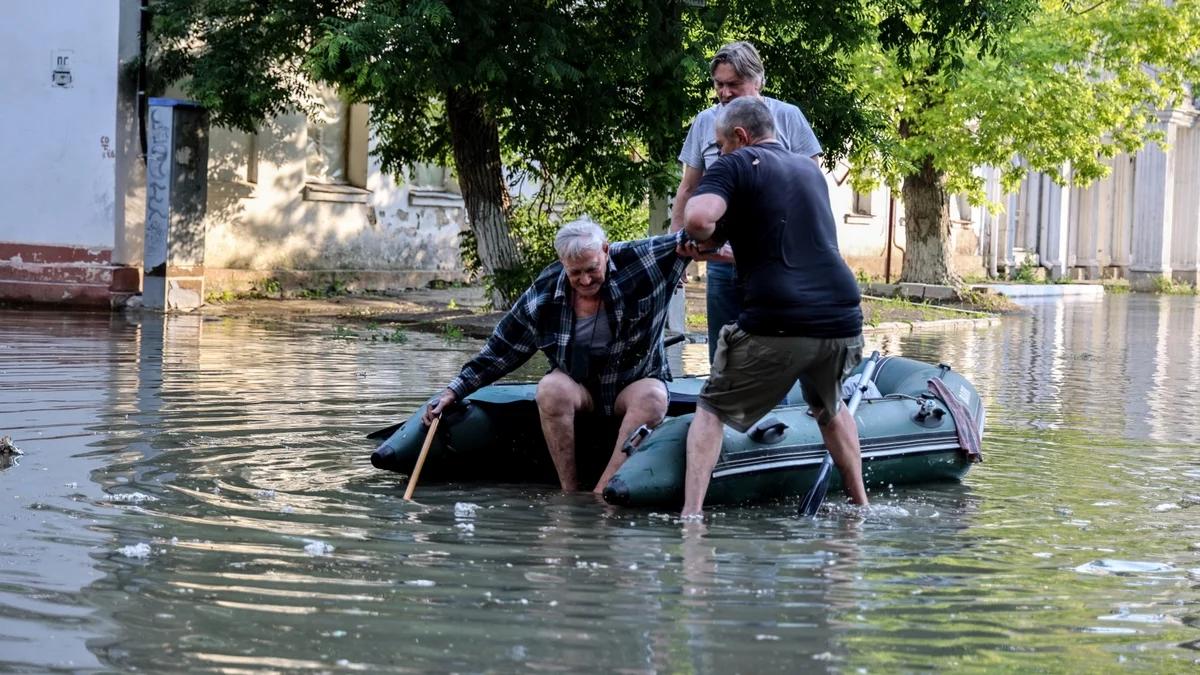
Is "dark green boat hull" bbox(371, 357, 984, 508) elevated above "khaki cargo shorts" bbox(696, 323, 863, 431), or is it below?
below

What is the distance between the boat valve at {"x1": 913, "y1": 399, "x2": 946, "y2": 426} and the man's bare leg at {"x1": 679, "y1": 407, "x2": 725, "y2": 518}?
5.04 feet

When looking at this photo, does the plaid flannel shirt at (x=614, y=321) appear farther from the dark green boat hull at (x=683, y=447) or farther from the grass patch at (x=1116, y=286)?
the grass patch at (x=1116, y=286)

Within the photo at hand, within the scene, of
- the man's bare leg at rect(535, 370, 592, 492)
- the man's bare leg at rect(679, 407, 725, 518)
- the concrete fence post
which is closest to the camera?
the man's bare leg at rect(679, 407, 725, 518)

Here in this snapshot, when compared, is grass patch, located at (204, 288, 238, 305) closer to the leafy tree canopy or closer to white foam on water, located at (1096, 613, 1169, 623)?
the leafy tree canopy

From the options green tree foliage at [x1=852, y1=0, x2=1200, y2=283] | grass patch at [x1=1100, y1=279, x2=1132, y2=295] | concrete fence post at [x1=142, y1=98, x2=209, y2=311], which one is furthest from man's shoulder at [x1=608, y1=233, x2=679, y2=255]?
grass patch at [x1=1100, y1=279, x2=1132, y2=295]

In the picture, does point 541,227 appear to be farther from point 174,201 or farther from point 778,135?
point 778,135

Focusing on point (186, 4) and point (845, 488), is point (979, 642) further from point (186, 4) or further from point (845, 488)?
point (186, 4)

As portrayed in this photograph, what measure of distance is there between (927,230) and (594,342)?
21835mm

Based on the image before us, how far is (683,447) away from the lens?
7.00 m

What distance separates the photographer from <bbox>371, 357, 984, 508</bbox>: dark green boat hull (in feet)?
23.5

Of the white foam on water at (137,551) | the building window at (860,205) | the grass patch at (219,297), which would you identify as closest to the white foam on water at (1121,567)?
the white foam on water at (137,551)

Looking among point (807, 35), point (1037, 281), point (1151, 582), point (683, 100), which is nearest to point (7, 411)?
point (1151, 582)

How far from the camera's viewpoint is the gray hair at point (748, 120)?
664cm

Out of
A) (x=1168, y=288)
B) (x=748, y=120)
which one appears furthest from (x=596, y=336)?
(x=1168, y=288)
